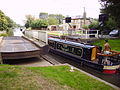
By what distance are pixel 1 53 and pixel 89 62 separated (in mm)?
5419

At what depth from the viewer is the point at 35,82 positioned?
401cm

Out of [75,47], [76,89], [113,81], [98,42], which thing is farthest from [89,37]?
[76,89]

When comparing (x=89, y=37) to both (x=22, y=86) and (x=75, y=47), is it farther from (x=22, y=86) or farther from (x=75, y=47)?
(x=22, y=86)

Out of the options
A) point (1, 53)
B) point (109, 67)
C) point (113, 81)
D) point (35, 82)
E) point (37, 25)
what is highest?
point (37, 25)

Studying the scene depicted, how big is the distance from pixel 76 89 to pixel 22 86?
165 centimetres

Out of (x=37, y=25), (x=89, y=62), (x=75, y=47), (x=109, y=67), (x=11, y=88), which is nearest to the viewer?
(x=11, y=88)

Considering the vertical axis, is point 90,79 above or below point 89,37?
below

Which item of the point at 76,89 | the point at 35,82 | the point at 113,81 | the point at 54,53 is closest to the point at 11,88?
the point at 35,82

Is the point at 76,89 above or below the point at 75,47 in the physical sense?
below

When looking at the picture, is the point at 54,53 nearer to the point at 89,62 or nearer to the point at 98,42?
the point at 89,62

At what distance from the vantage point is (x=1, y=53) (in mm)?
7051

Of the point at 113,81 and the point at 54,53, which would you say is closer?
the point at 113,81

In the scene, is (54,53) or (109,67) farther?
(54,53)

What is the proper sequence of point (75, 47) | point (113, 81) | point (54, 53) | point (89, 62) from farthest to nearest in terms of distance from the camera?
point (54, 53) < point (75, 47) < point (89, 62) < point (113, 81)
